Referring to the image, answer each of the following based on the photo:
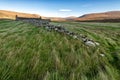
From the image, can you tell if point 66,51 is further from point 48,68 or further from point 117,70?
point 117,70

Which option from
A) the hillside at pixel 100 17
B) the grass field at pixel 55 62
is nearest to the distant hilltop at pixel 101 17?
the hillside at pixel 100 17

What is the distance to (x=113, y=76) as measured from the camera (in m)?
4.27

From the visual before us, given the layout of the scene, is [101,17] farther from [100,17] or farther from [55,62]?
[55,62]

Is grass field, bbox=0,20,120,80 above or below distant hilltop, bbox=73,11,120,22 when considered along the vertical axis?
above

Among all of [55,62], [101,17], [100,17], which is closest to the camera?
[55,62]

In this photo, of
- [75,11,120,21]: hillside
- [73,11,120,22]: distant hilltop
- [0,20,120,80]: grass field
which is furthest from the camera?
[75,11,120,21]: hillside

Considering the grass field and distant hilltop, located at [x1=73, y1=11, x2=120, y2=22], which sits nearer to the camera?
the grass field

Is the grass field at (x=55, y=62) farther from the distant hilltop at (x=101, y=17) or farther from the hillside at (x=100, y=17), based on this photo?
the hillside at (x=100, y=17)

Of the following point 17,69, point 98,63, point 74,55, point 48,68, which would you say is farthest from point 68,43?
point 17,69

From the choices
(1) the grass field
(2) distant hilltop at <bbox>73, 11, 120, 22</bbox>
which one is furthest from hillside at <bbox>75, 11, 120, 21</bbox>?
(1) the grass field

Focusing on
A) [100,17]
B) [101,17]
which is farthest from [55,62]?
[101,17]

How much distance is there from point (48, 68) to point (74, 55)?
51.8 inches

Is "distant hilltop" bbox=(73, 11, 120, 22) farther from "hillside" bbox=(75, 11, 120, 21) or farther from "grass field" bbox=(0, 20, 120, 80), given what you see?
"grass field" bbox=(0, 20, 120, 80)

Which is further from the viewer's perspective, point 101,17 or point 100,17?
point 101,17
